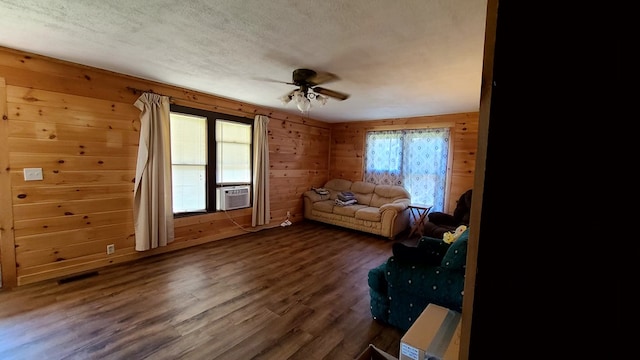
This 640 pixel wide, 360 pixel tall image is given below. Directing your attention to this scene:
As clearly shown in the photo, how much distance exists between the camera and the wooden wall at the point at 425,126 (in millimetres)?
Answer: 4828

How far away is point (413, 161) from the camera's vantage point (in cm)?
547

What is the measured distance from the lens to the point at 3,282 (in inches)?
106

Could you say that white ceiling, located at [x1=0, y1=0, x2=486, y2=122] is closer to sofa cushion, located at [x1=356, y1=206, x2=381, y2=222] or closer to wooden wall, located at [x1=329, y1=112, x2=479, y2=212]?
wooden wall, located at [x1=329, y1=112, x2=479, y2=212]

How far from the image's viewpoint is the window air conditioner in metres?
4.47

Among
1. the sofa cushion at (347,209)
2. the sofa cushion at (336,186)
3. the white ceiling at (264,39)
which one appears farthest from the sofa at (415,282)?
the sofa cushion at (336,186)

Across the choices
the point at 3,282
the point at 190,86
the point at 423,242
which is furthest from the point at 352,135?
the point at 3,282

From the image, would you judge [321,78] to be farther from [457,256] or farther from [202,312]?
[202,312]

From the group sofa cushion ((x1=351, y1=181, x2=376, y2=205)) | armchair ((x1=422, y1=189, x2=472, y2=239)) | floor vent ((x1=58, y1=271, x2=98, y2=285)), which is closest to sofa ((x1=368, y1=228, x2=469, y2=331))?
armchair ((x1=422, y1=189, x2=472, y2=239))

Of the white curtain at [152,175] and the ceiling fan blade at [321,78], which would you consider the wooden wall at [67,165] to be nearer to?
the white curtain at [152,175]

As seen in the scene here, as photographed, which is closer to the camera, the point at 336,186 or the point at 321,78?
the point at 321,78

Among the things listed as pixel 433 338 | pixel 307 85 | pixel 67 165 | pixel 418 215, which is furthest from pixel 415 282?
pixel 67 165

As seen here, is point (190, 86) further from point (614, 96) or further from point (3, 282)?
point (614, 96)

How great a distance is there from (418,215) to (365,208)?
3.51 ft

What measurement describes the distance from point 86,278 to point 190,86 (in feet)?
8.53
